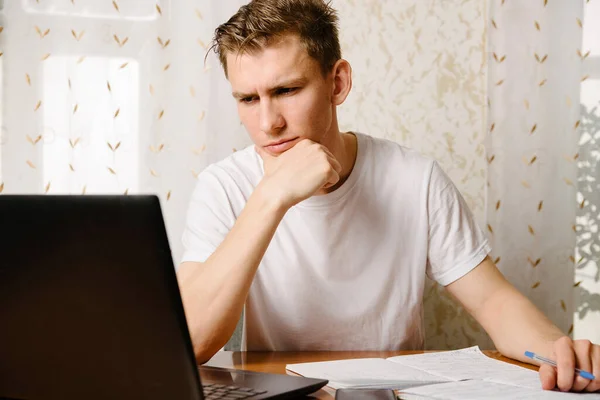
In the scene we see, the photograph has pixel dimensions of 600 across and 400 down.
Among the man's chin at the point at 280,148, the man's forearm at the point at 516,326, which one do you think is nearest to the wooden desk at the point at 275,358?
the man's forearm at the point at 516,326

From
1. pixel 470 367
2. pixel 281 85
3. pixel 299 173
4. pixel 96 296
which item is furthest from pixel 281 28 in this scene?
pixel 96 296

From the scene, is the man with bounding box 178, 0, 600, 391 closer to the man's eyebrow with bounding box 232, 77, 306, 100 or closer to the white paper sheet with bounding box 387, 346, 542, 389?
the man's eyebrow with bounding box 232, 77, 306, 100

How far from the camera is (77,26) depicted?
216 cm

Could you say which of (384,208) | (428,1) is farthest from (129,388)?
(428,1)

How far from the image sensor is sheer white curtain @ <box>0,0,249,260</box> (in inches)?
84.5

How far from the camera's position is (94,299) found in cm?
63

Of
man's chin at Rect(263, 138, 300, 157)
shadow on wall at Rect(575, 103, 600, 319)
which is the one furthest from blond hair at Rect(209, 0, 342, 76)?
shadow on wall at Rect(575, 103, 600, 319)

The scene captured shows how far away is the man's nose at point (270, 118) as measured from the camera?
1.46 metres

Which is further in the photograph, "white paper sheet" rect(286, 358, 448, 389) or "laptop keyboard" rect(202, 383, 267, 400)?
"white paper sheet" rect(286, 358, 448, 389)

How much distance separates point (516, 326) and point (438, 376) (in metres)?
0.34

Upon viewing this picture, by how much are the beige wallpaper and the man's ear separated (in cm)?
58

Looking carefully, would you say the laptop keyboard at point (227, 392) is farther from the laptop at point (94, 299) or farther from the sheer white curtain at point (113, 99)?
the sheer white curtain at point (113, 99)

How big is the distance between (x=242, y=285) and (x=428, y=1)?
56.2 inches

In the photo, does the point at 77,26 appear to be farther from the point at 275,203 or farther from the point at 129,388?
the point at 129,388
